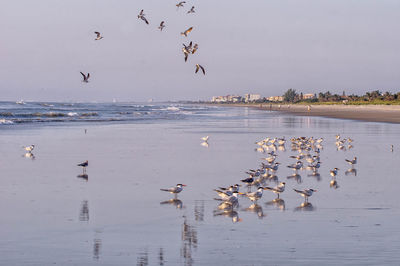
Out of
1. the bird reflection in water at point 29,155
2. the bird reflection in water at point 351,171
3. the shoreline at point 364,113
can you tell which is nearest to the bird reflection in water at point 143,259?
the bird reflection in water at point 351,171

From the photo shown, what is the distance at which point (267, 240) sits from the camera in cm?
776

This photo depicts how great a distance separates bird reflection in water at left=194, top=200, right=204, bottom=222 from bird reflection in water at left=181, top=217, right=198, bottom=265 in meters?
0.29

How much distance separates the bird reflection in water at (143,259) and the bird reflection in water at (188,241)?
1.61ft

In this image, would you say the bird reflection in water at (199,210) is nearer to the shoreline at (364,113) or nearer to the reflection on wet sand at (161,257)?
the reflection on wet sand at (161,257)

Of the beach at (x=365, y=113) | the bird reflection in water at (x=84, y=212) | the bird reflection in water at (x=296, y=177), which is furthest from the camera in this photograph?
the beach at (x=365, y=113)

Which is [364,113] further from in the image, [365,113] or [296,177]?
[296,177]

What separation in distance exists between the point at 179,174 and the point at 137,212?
487 centimetres

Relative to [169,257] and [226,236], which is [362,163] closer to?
[226,236]

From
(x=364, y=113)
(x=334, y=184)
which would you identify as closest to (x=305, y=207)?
(x=334, y=184)

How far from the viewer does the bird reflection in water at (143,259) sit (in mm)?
6734

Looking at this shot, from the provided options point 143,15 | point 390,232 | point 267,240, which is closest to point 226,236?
point 267,240

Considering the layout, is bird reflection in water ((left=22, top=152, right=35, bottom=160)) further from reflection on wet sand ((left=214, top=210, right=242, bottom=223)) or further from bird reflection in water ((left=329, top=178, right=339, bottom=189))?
reflection on wet sand ((left=214, top=210, right=242, bottom=223))

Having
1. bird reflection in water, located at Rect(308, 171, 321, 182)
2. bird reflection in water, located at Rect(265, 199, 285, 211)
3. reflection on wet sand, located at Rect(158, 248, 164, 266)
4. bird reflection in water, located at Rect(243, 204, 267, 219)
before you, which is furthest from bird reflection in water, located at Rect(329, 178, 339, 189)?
reflection on wet sand, located at Rect(158, 248, 164, 266)

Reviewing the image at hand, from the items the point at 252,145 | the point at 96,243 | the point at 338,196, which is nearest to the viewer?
the point at 96,243
